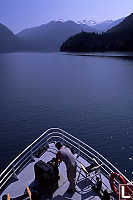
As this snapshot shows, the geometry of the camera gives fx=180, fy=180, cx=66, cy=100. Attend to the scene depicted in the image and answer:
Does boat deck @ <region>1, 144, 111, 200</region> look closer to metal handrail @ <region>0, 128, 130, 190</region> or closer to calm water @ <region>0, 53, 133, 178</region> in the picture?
metal handrail @ <region>0, 128, 130, 190</region>

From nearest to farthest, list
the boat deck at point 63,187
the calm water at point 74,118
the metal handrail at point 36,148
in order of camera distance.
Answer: the boat deck at point 63,187 → the metal handrail at point 36,148 → the calm water at point 74,118

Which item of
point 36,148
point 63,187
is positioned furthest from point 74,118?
point 63,187

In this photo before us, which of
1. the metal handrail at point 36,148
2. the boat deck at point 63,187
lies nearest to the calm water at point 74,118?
the metal handrail at point 36,148

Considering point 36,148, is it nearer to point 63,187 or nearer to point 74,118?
point 74,118

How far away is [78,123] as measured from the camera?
2931 cm

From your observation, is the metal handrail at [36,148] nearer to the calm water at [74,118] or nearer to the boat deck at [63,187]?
the boat deck at [63,187]

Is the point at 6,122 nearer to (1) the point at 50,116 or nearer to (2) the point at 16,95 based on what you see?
(1) the point at 50,116

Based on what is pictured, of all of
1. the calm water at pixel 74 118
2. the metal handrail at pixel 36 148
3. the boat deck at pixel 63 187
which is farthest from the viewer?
the calm water at pixel 74 118

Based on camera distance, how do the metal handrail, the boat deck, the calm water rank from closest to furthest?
the boat deck < the metal handrail < the calm water

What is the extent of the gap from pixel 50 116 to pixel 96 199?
24566 millimetres

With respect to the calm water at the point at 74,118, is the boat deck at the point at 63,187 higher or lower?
lower

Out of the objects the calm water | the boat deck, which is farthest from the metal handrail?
the calm water

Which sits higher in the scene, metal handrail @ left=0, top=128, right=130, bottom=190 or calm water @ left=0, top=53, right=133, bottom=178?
calm water @ left=0, top=53, right=133, bottom=178

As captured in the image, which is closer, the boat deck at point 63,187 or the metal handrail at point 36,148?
the boat deck at point 63,187
